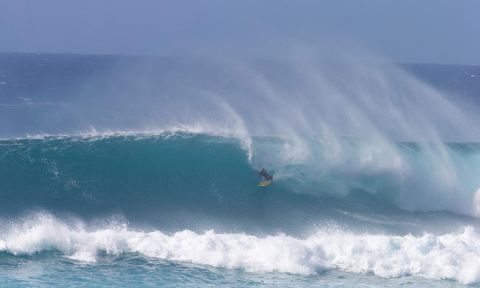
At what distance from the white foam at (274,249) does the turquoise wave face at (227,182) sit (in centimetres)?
143

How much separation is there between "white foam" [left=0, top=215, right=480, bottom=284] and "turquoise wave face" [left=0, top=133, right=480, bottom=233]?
1.43 m

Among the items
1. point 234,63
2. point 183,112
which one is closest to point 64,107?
point 183,112

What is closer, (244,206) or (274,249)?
(274,249)

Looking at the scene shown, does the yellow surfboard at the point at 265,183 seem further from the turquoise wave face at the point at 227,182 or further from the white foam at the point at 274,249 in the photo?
the white foam at the point at 274,249

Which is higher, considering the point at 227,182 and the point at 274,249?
the point at 227,182

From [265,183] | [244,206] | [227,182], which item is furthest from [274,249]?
[227,182]

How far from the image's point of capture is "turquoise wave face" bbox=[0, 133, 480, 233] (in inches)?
812

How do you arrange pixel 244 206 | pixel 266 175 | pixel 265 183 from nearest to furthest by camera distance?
pixel 244 206 → pixel 265 183 → pixel 266 175

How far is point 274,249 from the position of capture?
694 inches

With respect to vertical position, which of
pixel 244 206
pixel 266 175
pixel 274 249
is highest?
pixel 266 175

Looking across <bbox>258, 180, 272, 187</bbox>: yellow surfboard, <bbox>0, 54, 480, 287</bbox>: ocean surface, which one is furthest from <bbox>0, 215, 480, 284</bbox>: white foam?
<bbox>258, 180, 272, 187</bbox>: yellow surfboard

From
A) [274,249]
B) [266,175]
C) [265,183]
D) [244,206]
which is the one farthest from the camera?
[266,175]

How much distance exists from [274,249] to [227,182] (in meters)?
6.05

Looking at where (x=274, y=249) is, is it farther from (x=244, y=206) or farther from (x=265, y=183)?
(x=265, y=183)
